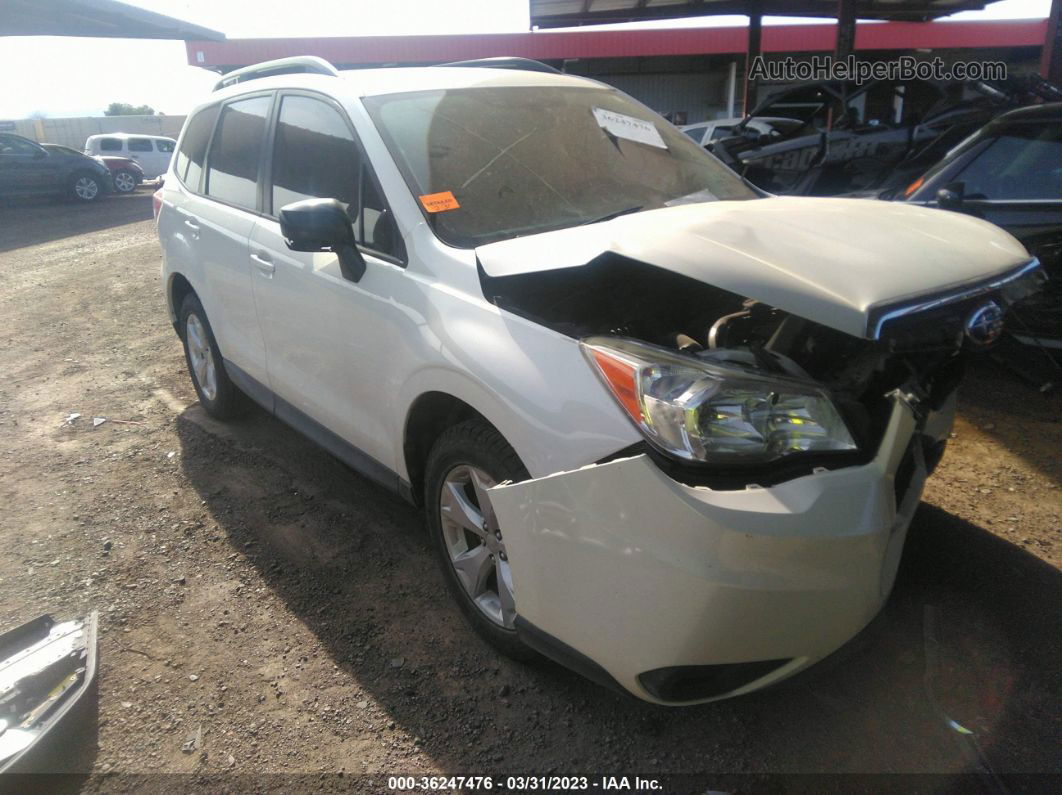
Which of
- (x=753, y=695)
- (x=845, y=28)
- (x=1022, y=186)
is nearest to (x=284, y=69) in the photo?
(x=753, y=695)

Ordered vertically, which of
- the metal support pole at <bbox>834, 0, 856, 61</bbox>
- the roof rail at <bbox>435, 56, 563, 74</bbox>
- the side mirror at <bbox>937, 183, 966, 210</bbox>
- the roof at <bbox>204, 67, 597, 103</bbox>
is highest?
the metal support pole at <bbox>834, 0, 856, 61</bbox>

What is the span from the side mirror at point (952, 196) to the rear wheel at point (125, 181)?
2115cm

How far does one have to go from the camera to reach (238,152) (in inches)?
154

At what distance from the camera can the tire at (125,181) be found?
20688 millimetres

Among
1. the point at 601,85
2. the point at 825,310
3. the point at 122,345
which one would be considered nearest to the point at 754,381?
the point at 825,310

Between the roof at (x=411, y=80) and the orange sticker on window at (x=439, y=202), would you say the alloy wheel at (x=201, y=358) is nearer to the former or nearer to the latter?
the roof at (x=411, y=80)

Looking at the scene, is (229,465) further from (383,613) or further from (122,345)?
(122,345)

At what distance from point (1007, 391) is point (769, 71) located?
51.8 feet

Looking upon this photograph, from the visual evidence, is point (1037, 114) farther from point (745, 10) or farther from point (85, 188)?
point (85, 188)

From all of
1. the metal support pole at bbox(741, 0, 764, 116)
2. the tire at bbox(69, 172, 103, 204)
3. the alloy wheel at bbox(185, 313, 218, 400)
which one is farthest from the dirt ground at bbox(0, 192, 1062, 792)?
the tire at bbox(69, 172, 103, 204)

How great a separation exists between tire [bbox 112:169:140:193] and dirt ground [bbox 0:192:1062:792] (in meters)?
18.9

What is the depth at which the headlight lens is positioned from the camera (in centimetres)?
181

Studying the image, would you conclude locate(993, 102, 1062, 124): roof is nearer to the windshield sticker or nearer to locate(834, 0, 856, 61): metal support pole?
the windshield sticker

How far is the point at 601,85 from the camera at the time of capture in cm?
372
